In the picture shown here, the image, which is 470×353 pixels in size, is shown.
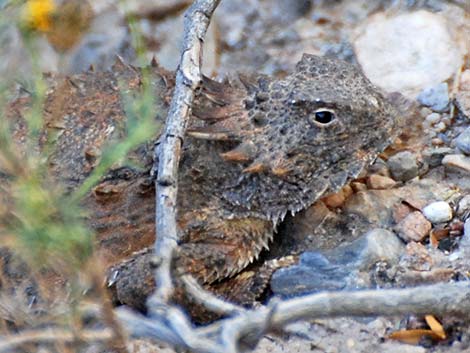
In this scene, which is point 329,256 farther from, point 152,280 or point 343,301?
point 343,301

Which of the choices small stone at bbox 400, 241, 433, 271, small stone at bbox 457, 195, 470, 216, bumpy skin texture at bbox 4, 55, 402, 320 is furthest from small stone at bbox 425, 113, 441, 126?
small stone at bbox 400, 241, 433, 271

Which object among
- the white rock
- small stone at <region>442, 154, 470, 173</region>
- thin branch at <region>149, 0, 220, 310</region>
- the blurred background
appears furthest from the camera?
the blurred background

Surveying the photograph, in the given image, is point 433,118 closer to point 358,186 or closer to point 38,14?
point 358,186

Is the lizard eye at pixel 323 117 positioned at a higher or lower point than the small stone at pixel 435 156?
higher

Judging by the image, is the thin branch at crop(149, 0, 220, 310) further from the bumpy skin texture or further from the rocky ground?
the rocky ground

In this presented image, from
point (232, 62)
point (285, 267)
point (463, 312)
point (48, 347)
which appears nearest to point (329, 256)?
point (285, 267)

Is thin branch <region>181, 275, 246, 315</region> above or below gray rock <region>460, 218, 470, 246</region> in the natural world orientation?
above

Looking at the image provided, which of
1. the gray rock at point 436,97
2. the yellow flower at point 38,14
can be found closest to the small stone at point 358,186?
the gray rock at point 436,97

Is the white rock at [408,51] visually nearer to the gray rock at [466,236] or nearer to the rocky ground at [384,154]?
the rocky ground at [384,154]
